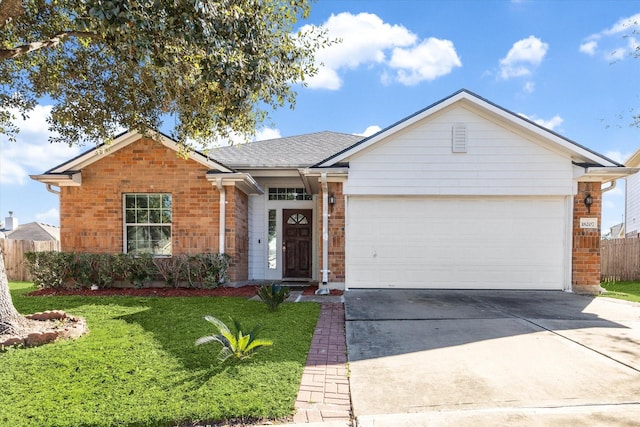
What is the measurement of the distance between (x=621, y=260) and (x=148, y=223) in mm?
16168

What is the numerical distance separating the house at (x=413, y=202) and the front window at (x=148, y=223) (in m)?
0.03

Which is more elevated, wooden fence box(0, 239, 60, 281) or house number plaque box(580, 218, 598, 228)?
house number plaque box(580, 218, 598, 228)

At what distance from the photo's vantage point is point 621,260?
13117 millimetres

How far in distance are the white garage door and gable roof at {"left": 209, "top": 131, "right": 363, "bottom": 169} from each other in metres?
Result: 2.93

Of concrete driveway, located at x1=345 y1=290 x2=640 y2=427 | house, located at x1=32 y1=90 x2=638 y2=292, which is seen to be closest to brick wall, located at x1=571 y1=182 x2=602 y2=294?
house, located at x1=32 y1=90 x2=638 y2=292

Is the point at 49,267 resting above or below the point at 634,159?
below

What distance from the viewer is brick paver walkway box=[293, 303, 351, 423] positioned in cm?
289

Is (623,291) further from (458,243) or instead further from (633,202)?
(633,202)

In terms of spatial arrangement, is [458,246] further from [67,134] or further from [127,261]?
[67,134]

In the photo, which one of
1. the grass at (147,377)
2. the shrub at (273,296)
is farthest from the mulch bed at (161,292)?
the grass at (147,377)

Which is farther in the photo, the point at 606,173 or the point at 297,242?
the point at 297,242

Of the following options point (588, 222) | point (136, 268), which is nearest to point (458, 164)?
point (588, 222)

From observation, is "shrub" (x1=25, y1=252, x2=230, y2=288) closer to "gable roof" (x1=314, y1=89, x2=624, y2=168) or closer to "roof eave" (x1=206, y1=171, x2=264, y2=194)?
"roof eave" (x1=206, y1=171, x2=264, y2=194)

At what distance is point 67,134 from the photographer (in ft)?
25.8
